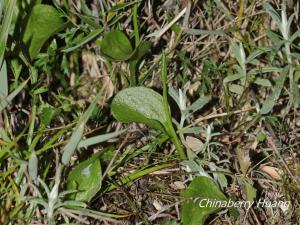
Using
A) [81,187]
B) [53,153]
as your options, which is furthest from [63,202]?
[53,153]

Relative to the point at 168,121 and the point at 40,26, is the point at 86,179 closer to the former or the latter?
the point at 168,121

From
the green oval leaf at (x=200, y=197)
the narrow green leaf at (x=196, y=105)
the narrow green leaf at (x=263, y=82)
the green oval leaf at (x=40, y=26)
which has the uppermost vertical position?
the green oval leaf at (x=40, y=26)

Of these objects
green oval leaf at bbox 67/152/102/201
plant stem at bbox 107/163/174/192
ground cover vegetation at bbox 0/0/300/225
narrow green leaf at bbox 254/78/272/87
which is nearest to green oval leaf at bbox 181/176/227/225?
ground cover vegetation at bbox 0/0/300/225

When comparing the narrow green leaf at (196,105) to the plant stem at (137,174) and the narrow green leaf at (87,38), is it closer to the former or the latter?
the plant stem at (137,174)

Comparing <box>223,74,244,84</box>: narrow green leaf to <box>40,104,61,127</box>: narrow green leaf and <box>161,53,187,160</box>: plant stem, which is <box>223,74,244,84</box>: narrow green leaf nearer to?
<box>161,53,187,160</box>: plant stem

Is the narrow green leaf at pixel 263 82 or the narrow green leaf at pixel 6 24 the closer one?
the narrow green leaf at pixel 6 24

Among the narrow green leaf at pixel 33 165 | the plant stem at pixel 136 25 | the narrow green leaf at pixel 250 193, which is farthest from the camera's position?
the plant stem at pixel 136 25


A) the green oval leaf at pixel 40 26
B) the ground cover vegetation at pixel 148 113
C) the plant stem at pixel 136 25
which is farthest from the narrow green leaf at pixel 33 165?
the plant stem at pixel 136 25
